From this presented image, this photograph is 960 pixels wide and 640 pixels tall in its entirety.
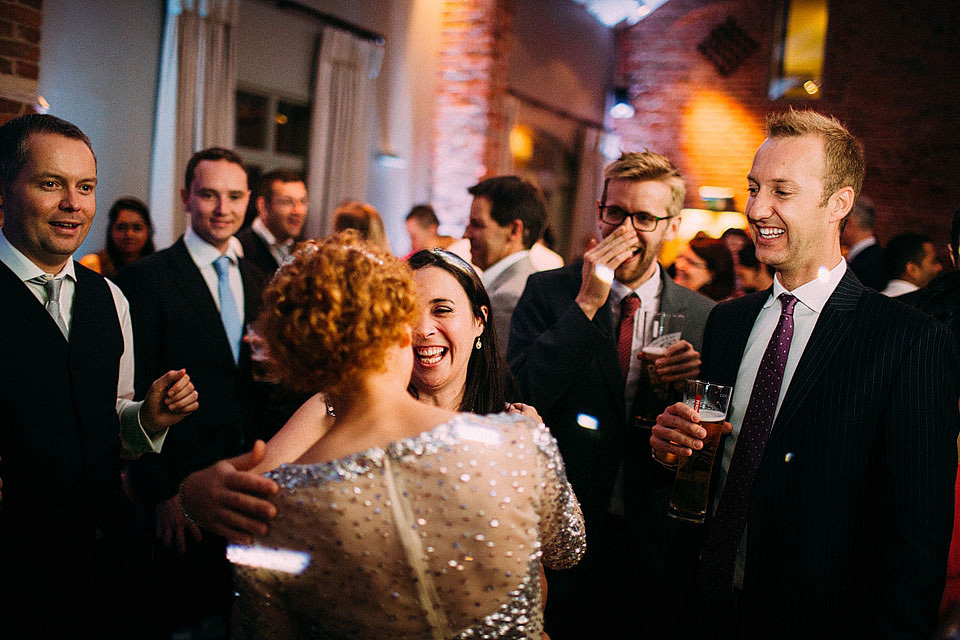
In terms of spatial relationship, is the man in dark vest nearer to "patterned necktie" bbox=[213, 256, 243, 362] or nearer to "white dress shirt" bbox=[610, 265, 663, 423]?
"patterned necktie" bbox=[213, 256, 243, 362]

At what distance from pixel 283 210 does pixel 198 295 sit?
5.45 feet

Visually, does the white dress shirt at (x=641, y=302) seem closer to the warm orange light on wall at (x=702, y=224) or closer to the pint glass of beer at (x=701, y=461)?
the pint glass of beer at (x=701, y=461)

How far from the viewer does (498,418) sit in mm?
1201

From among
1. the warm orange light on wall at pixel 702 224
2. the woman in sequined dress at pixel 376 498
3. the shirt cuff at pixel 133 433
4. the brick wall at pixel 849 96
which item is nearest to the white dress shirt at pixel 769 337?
the woman in sequined dress at pixel 376 498

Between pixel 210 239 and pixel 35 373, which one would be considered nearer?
pixel 35 373

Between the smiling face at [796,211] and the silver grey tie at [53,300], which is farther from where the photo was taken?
the silver grey tie at [53,300]

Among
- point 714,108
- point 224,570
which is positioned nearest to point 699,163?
point 714,108

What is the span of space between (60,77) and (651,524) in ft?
13.8

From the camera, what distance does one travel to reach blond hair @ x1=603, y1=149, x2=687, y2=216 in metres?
2.29

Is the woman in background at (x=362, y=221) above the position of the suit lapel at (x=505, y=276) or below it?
above

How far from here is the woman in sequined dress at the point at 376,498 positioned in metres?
1.10

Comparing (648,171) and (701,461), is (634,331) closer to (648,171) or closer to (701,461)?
(648,171)

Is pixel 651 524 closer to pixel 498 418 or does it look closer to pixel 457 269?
pixel 457 269

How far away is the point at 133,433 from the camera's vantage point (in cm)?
204
